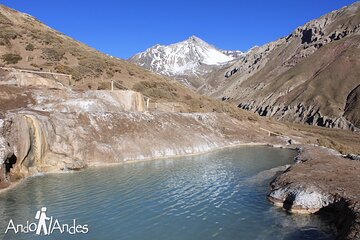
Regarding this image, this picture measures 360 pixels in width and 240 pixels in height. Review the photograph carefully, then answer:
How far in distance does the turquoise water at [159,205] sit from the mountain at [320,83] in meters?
88.8

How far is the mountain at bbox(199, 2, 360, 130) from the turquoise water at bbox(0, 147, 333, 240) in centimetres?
8883

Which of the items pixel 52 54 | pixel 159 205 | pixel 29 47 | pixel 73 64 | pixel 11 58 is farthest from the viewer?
pixel 73 64

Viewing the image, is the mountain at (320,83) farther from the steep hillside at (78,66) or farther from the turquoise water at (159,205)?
the turquoise water at (159,205)

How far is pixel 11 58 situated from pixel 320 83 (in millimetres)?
110145

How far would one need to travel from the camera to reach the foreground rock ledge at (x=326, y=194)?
19.2 meters

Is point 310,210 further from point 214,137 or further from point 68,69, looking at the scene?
point 68,69

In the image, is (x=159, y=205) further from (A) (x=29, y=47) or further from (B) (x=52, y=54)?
(A) (x=29, y=47)

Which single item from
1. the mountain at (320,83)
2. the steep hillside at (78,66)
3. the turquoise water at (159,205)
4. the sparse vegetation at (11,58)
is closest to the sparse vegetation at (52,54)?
the steep hillside at (78,66)

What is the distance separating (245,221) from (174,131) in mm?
28835

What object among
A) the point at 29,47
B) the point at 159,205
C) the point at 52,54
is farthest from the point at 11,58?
the point at 159,205

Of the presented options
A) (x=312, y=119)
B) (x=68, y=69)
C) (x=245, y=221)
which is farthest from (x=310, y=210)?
(x=312, y=119)

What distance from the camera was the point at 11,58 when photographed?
6781 centimetres

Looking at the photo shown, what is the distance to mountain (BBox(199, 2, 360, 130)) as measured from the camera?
403ft

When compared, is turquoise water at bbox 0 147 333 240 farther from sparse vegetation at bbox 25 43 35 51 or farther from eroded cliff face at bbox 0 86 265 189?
sparse vegetation at bbox 25 43 35 51
